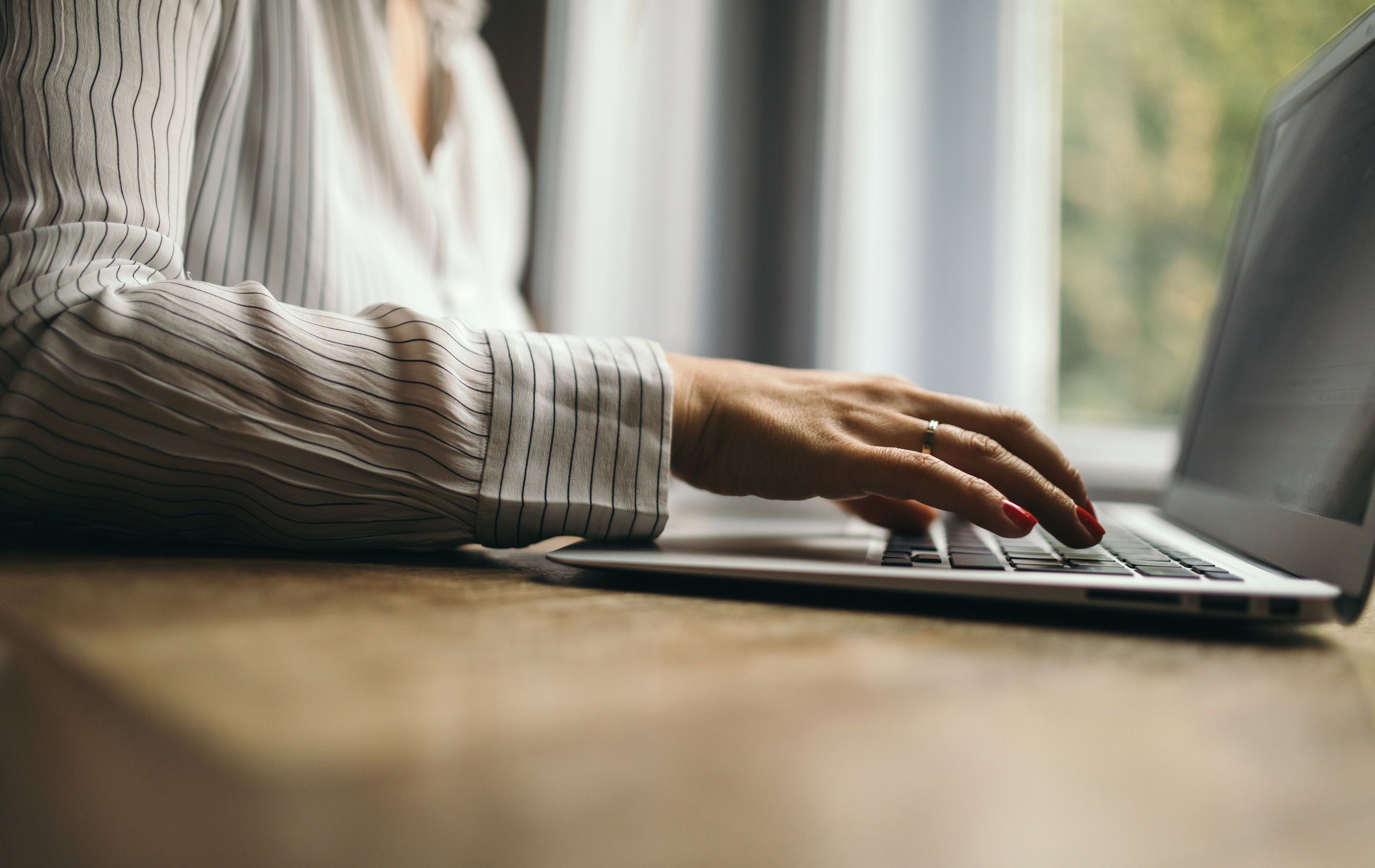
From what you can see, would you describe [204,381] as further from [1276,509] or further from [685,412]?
[1276,509]

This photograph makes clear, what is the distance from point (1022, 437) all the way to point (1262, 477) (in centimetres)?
16

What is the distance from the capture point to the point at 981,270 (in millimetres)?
1457

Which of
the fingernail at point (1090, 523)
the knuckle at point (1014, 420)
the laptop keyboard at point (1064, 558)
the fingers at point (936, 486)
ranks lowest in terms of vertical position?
the laptop keyboard at point (1064, 558)

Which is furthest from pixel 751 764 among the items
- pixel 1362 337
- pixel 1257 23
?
pixel 1257 23

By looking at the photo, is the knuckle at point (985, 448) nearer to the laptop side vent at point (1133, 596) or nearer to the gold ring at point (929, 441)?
the gold ring at point (929, 441)

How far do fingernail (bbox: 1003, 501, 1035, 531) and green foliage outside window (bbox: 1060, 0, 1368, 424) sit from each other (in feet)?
4.45

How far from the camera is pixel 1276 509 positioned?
424 mm

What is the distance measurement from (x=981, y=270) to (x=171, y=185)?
132 centimetres

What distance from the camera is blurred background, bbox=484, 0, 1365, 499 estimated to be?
1481mm

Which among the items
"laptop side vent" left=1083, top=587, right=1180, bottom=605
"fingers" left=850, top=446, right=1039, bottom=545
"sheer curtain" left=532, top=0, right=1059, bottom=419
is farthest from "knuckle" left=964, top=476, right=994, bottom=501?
"sheer curtain" left=532, top=0, right=1059, bottom=419

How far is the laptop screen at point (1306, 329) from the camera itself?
381mm

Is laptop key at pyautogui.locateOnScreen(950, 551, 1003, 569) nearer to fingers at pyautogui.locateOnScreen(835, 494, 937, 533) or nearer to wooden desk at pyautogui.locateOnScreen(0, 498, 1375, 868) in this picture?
wooden desk at pyautogui.locateOnScreen(0, 498, 1375, 868)

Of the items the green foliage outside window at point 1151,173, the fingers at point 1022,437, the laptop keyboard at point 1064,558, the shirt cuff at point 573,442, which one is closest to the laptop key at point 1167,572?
the laptop keyboard at point 1064,558

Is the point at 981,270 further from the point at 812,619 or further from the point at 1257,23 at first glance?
the point at 812,619
